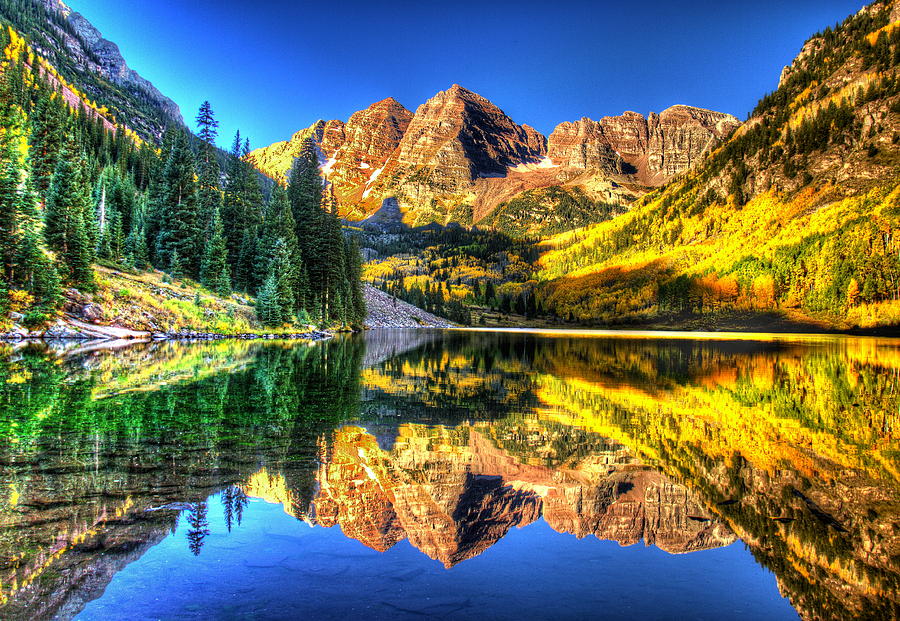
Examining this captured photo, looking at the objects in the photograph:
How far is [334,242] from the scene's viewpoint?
8056cm

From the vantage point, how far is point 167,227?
63.2 m

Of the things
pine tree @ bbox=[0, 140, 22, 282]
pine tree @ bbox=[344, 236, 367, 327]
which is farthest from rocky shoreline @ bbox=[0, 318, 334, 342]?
pine tree @ bbox=[344, 236, 367, 327]

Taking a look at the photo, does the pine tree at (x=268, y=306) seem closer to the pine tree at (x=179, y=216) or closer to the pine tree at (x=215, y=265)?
the pine tree at (x=215, y=265)

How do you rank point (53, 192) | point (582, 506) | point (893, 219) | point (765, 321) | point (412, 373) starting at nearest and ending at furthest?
point (582, 506) < point (412, 373) < point (53, 192) < point (893, 219) < point (765, 321)

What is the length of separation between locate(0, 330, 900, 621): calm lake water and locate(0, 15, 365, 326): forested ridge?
33.5 meters

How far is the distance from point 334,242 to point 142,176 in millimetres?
63749

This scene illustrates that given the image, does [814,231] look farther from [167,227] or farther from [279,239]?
[167,227]

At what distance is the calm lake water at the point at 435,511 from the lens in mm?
5559

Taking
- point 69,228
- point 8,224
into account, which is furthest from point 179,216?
point 8,224

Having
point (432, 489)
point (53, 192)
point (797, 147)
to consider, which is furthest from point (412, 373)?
point (797, 147)

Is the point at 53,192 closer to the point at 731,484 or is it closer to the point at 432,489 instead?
the point at 432,489

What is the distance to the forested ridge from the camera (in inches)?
1635

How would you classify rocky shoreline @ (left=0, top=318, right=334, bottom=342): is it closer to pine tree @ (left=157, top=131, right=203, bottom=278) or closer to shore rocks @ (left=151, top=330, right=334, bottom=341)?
shore rocks @ (left=151, top=330, right=334, bottom=341)

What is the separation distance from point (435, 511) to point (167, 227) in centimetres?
6649
